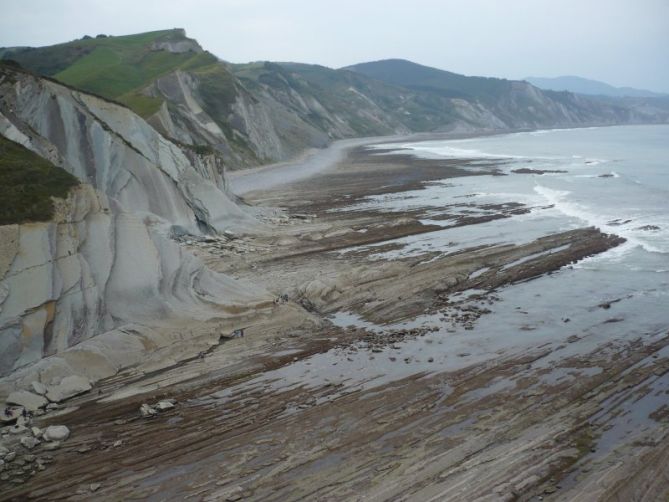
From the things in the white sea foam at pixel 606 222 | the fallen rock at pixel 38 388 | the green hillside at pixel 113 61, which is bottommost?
the fallen rock at pixel 38 388

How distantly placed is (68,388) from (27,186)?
687 centimetres

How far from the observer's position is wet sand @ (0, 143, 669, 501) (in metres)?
10.8

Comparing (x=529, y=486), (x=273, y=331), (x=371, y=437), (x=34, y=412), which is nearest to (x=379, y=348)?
(x=273, y=331)

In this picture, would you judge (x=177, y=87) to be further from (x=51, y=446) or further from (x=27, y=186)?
(x=51, y=446)

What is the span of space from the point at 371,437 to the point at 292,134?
102m

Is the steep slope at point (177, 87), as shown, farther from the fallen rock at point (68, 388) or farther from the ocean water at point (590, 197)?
the fallen rock at point (68, 388)

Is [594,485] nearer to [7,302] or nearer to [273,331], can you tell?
[273,331]

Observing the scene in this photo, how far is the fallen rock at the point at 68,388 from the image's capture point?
550 inches

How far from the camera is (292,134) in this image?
11069 cm

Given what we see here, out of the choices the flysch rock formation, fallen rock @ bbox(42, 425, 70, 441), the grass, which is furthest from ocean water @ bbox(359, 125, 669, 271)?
fallen rock @ bbox(42, 425, 70, 441)

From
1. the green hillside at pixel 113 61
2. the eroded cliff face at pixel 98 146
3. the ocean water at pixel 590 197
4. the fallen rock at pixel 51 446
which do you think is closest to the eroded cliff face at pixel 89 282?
the fallen rock at pixel 51 446

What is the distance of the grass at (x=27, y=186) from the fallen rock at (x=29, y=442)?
21.8ft

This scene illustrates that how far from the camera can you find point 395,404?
44.8 feet

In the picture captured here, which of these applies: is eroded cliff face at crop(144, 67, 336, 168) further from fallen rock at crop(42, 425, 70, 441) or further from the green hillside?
fallen rock at crop(42, 425, 70, 441)
